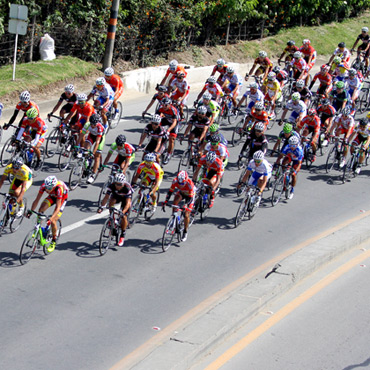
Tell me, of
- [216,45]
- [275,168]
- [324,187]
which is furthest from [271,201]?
[216,45]

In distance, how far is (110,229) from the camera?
1391 cm

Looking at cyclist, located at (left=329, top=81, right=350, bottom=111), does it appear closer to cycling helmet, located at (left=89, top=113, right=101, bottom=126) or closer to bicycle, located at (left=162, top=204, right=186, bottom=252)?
cycling helmet, located at (left=89, top=113, right=101, bottom=126)

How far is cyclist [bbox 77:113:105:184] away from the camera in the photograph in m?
17.3

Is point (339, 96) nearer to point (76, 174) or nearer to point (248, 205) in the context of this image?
point (248, 205)

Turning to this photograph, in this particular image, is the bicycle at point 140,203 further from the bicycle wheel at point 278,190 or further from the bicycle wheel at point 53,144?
the bicycle wheel at point 53,144

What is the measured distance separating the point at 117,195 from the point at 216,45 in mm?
18892

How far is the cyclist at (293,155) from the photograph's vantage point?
18.0 metres

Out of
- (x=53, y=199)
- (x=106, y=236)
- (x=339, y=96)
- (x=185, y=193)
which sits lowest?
(x=106, y=236)

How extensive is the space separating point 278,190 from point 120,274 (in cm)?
600

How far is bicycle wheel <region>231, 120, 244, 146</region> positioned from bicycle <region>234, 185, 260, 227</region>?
4.41 m

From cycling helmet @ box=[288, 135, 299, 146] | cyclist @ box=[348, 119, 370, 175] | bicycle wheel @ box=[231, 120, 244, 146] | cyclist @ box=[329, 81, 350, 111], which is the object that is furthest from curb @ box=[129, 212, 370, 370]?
cyclist @ box=[329, 81, 350, 111]

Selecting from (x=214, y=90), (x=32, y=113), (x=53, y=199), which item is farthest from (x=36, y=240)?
(x=214, y=90)

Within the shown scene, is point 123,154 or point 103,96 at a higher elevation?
point 103,96

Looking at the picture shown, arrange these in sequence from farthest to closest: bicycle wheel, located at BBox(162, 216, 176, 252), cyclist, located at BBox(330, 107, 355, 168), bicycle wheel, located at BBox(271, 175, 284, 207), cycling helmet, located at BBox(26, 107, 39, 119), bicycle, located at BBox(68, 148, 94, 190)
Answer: cyclist, located at BBox(330, 107, 355, 168), bicycle wheel, located at BBox(271, 175, 284, 207), cycling helmet, located at BBox(26, 107, 39, 119), bicycle, located at BBox(68, 148, 94, 190), bicycle wheel, located at BBox(162, 216, 176, 252)
